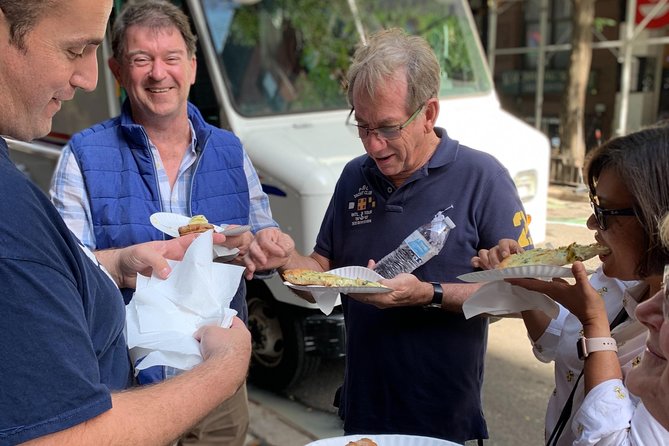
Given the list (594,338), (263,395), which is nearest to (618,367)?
(594,338)

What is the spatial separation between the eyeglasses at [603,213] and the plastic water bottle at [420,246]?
1.71 ft

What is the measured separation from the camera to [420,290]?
198 cm

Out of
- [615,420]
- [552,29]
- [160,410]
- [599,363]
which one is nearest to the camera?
[160,410]

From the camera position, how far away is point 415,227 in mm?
2117

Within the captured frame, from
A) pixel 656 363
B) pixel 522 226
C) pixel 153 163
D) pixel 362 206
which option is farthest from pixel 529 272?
pixel 153 163

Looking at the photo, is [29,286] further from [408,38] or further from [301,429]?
[301,429]

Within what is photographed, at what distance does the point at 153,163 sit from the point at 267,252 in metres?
0.57

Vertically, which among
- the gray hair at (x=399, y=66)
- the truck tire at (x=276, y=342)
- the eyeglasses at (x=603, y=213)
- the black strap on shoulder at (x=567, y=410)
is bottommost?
the truck tire at (x=276, y=342)

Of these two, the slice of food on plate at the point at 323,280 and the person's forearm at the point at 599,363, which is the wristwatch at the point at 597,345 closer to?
the person's forearm at the point at 599,363

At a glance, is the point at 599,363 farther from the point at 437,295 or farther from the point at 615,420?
the point at 437,295

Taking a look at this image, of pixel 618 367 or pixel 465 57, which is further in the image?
pixel 465 57

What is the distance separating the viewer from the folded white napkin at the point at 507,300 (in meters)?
1.75

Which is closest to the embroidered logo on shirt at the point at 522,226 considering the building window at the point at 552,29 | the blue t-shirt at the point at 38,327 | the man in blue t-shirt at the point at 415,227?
the man in blue t-shirt at the point at 415,227

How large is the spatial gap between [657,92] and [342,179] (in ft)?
41.6
